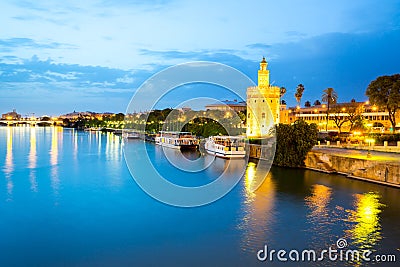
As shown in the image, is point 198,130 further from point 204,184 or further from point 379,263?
point 379,263

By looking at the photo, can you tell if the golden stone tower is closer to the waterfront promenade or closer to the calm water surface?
the waterfront promenade

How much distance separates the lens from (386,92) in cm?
3862

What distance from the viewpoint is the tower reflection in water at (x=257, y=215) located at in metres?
13.0

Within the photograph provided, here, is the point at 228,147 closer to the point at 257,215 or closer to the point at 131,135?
the point at 257,215

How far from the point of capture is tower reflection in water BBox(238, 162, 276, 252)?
1298 centimetres

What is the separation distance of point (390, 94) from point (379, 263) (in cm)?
3039

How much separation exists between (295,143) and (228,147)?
8.33m

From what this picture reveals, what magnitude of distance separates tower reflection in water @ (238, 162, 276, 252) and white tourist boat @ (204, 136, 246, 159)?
11160mm

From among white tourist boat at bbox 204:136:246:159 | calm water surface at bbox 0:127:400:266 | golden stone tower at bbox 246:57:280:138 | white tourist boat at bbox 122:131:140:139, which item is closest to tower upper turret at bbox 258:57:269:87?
golden stone tower at bbox 246:57:280:138

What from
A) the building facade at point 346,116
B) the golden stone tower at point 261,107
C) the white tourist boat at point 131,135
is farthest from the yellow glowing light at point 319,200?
the white tourist boat at point 131,135

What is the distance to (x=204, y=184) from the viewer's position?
80.6ft

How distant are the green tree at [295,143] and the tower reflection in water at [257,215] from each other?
5.36 m

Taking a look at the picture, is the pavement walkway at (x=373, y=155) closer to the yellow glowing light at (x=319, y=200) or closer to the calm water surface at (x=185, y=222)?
the calm water surface at (x=185, y=222)

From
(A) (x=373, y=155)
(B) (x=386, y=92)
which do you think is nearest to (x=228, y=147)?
(A) (x=373, y=155)
